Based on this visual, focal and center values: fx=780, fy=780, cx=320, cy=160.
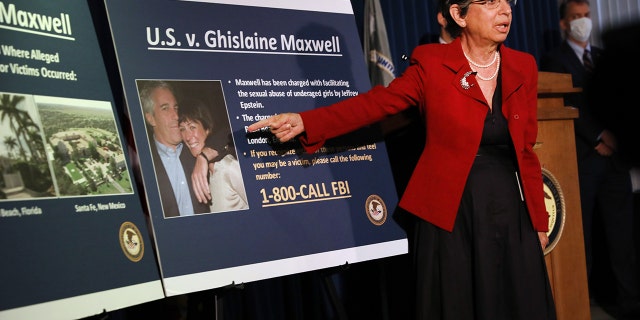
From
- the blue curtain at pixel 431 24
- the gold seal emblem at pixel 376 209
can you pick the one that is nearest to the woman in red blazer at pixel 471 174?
the gold seal emblem at pixel 376 209

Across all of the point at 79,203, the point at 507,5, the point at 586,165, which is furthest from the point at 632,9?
the point at 79,203

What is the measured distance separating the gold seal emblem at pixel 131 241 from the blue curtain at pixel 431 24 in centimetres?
227

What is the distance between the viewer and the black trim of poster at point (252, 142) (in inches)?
93.2

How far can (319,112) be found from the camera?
2.72m

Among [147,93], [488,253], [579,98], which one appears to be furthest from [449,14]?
[579,98]

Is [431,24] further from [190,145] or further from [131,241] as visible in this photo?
[131,241]

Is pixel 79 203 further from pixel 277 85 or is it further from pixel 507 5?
pixel 507 5

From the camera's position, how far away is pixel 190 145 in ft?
8.02

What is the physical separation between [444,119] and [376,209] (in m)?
0.42

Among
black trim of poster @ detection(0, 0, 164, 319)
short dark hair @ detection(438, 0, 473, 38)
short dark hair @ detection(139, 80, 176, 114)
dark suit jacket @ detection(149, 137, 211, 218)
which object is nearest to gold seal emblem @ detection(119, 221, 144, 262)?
black trim of poster @ detection(0, 0, 164, 319)

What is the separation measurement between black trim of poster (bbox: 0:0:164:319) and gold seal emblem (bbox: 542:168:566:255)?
189 centimetres

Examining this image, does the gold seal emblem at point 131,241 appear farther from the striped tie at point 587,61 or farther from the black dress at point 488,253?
the striped tie at point 587,61

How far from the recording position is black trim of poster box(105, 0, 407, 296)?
7.77 ft

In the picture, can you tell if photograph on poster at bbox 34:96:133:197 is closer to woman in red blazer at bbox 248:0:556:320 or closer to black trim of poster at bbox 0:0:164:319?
black trim of poster at bbox 0:0:164:319
